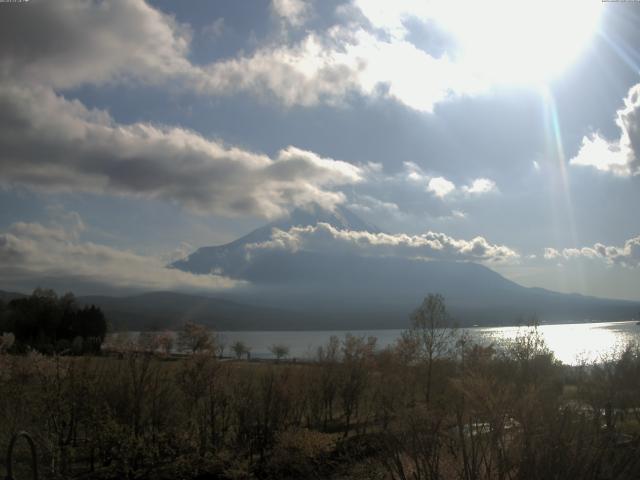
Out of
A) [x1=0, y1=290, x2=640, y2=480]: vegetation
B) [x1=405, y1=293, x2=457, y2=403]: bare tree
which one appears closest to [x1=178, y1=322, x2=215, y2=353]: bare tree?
[x1=0, y1=290, x2=640, y2=480]: vegetation

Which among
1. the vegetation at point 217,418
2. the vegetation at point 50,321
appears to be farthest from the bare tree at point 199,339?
the vegetation at point 50,321

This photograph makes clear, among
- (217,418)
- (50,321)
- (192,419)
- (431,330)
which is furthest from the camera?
(50,321)

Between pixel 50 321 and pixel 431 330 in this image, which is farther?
pixel 50 321

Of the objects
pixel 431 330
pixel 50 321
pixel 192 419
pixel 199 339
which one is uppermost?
pixel 431 330

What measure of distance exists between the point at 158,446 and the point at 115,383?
A: 2701 mm

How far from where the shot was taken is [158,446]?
19.4 m

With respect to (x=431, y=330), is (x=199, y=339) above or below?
below

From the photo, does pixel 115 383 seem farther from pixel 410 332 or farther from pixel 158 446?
pixel 410 332

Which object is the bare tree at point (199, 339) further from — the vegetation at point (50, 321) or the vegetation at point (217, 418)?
the vegetation at point (50, 321)

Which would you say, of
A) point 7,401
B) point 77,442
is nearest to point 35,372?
point 7,401

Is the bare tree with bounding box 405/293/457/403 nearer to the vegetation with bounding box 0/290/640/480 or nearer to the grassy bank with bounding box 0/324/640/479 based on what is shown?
the vegetation with bounding box 0/290/640/480

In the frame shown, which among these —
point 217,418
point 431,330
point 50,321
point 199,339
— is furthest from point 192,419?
point 50,321

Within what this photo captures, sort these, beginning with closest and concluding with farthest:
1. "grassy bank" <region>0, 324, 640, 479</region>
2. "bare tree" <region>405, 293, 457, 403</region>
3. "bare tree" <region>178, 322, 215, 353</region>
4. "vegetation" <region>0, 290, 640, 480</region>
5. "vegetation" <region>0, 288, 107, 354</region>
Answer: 1. "vegetation" <region>0, 290, 640, 480</region>
2. "grassy bank" <region>0, 324, 640, 479</region>
3. "bare tree" <region>178, 322, 215, 353</region>
4. "bare tree" <region>405, 293, 457, 403</region>
5. "vegetation" <region>0, 288, 107, 354</region>

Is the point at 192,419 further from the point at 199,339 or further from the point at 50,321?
the point at 50,321
